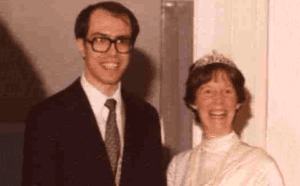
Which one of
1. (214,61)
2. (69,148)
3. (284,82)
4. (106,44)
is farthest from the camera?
(284,82)

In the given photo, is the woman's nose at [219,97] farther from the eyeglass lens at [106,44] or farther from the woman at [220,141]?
the eyeglass lens at [106,44]

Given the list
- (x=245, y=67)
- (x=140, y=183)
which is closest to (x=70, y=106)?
(x=140, y=183)

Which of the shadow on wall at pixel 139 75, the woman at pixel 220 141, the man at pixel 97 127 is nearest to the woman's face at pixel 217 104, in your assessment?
the woman at pixel 220 141

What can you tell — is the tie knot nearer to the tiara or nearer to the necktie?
the necktie

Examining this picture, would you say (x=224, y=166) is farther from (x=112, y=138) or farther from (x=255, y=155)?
(x=112, y=138)

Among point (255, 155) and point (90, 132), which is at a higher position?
point (90, 132)

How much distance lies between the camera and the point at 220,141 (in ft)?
6.63

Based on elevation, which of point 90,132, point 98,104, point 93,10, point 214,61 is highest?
point 93,10

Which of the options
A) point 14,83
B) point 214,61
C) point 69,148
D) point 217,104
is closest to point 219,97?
point 217,104

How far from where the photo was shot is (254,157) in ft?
6.43

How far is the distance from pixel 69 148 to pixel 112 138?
0.63 ft

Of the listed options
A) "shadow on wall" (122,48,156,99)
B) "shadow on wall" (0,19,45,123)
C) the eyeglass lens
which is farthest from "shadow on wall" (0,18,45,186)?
the eyeglass lens

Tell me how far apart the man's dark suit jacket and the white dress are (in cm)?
35

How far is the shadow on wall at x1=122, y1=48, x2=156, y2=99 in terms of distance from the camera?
129 inches
